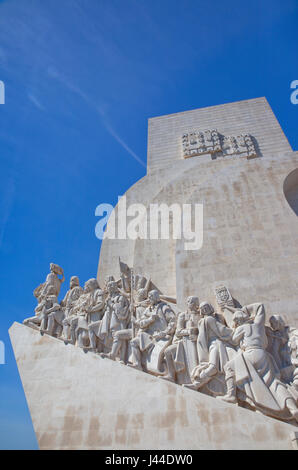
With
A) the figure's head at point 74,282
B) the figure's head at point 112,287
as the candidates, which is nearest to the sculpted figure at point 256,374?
the figure's head at point 112,287

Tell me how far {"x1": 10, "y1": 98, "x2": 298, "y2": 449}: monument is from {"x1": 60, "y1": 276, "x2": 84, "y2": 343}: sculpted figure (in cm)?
3

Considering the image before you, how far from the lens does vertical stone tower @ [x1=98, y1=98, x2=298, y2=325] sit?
6.66m

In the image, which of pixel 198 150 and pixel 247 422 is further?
pixel 198 150

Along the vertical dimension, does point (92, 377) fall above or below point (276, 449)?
above

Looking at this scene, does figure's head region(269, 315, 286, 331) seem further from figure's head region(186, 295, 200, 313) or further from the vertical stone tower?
figure's head region(186, 295, 200, 313)

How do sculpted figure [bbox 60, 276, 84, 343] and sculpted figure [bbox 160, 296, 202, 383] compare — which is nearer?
sculpted figure [bbox 160, 296, 202, 383]

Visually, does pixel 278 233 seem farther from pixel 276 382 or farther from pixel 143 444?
pixel 143 444

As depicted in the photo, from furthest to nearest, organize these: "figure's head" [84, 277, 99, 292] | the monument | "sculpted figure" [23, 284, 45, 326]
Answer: "figure's head" [84, 277, 99, 292] < "sculpted figure" [23, 284, 45, 326] < the monument

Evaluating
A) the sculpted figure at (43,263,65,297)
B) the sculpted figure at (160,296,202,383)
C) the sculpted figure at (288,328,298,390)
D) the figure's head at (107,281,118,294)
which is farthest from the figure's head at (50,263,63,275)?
the sculpted figure at (288,328,298,390)

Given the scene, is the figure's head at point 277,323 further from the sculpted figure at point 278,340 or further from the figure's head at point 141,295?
the figure's head at point 141,295

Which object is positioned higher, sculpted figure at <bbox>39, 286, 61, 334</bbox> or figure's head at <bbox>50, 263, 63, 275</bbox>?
figure's head at <bbox>50, 263, 63, 275</bbox>

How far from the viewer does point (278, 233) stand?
7.12 meters

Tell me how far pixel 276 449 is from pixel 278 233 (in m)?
4.24

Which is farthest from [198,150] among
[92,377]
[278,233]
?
[92,377]
